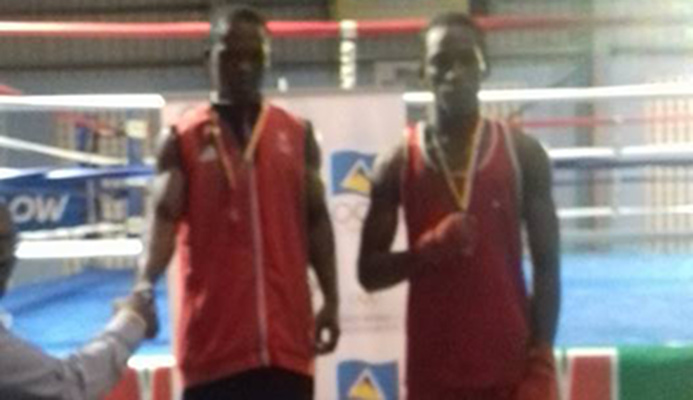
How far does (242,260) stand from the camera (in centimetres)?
204

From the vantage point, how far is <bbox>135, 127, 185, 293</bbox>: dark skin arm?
207 cm

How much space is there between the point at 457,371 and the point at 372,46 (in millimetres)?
8310

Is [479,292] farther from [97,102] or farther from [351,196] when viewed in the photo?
[97,102]

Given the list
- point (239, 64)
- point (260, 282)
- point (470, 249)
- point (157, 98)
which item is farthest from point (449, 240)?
point (157, 98)

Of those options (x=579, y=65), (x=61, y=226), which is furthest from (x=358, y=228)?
(x=579, y=65)

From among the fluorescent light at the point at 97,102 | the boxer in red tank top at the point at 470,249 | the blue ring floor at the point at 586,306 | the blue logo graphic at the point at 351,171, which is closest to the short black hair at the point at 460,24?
the boxer in red tank top at the point at 470,249

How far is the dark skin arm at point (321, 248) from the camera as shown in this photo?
2.13 metres

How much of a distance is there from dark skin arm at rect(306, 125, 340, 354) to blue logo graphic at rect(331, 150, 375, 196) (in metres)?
0.62

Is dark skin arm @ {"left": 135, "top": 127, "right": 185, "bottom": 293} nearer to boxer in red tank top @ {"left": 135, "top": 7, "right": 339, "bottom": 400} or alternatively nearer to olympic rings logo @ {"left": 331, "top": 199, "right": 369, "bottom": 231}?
boxer in red tank top @ {"left": 135, "top": 7, "right": 339, "bottom": 400}

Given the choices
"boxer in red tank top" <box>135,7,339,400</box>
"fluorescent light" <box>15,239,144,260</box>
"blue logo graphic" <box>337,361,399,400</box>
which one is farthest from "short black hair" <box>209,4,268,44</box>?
"fluorescent light" <box>15,239,144,260</box>

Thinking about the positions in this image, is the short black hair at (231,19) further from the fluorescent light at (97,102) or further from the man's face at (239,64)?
the fluorescent light at (97,102)

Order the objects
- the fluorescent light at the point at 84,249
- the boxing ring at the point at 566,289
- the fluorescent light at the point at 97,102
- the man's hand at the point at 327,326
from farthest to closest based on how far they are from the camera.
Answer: the fluorescent light at the point at 84,249, the fluorescent light at the point at 97,102, the boxing ring at the point at 566,289, the man's hand at the point at 327,326

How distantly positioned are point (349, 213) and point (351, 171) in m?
0.09

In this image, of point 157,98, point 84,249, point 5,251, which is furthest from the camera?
point 84,249
